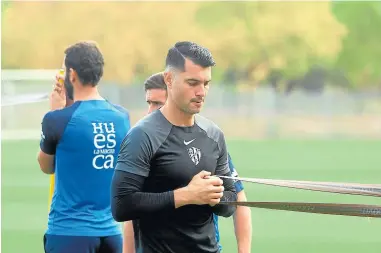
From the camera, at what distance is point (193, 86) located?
383cm

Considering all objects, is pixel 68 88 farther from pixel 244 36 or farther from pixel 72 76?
pixel 244 36

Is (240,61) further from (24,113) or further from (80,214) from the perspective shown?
(80,214)

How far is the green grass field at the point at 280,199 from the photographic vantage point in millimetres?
11008

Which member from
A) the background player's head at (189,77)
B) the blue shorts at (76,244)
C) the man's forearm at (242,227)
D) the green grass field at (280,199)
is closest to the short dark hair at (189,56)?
the background player's head at (189,77)

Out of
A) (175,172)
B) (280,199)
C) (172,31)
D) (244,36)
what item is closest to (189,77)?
(175,172)

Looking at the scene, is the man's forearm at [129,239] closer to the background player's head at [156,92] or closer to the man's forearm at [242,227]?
the man's forearm at [242,227]

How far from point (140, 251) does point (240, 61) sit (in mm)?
58441

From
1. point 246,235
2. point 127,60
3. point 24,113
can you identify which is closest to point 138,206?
point 246,235

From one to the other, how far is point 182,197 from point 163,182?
14 cm

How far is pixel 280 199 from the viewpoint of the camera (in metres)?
15.1

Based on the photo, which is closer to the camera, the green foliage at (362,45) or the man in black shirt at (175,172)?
the man in black shirt at (175,172)

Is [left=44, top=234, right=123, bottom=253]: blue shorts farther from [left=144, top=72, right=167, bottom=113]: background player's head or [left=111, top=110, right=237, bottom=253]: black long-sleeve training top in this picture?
[left=111, top=110, right=237, bottom=253]: black long-sleeve training top

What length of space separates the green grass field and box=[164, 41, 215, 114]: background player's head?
636cm

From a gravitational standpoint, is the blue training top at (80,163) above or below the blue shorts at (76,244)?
above
